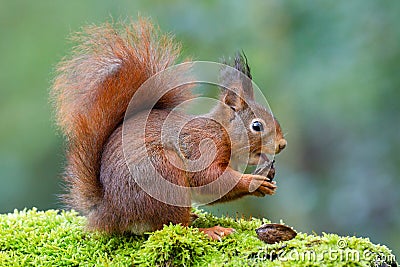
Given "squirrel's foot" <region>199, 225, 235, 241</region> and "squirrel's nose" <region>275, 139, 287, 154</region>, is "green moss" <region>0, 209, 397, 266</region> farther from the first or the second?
"squirrel's nose" <region>275, 139, 287, 154</region>

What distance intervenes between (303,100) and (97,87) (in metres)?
3.05

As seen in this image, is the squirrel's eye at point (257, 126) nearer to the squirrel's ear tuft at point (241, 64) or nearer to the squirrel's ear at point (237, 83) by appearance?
the squirrel's ear at point (237, 83)

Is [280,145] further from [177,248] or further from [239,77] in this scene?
[177,248]


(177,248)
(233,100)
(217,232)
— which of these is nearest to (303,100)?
(233,100)

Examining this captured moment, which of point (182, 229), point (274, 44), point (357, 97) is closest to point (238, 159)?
point (182, 229)

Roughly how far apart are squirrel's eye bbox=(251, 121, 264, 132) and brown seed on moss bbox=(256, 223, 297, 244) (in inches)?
17.5

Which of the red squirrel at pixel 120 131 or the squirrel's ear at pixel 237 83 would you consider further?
the squirrel's ear at pixel 237 83

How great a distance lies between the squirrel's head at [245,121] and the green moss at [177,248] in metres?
0.28

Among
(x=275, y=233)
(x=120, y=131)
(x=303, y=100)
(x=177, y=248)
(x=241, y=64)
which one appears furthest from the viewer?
(x=303, y=100)

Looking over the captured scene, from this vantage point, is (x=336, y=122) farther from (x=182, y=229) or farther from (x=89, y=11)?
(x=182, y=229)

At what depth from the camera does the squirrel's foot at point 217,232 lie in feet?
6.50

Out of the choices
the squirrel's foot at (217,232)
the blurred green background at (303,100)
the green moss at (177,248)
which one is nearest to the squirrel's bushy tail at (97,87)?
the green moss at (177,248)

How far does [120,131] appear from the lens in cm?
208

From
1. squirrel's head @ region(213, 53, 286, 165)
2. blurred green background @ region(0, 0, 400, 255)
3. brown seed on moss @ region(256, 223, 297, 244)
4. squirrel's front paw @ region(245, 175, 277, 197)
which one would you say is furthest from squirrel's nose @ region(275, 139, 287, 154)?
blurred green background @ region(0, 0, 400, 255)
